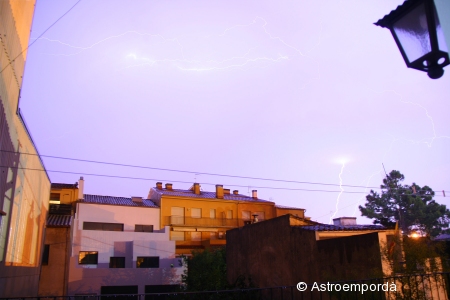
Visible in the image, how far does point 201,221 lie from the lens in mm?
36562

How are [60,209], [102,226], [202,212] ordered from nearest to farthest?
[60,209]
[102,226]
[202,212]

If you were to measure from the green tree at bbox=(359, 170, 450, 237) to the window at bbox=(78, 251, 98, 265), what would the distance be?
27057 millimetres

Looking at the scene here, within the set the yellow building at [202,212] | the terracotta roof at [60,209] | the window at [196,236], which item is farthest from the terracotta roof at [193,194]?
the terracotta roof at [60,209]

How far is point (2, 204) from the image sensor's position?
9.39 meters

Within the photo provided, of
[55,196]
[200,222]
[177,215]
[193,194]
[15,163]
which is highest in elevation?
[193,194]

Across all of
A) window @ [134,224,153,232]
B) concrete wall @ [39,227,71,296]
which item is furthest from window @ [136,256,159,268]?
concrete wall @ [39,227,71,296]

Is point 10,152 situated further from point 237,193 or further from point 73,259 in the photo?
point 237,193

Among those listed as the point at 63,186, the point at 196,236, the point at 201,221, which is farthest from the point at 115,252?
the point at 201,221

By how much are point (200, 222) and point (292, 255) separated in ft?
74.8

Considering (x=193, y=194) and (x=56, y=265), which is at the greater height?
(x=193, y=194)

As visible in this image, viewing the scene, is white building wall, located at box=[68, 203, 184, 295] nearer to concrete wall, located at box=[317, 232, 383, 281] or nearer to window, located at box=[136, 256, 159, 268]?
window, located at box=[136, 256, 159, 268]

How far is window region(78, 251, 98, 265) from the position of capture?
26.1 metres

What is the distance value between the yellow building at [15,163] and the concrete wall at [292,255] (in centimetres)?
923

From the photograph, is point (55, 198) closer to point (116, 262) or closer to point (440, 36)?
point (116, 262)
